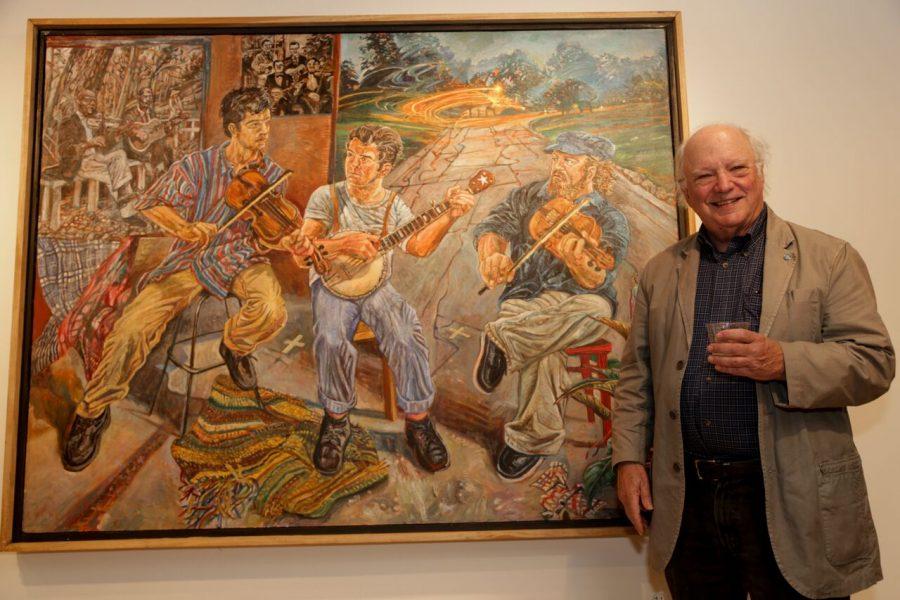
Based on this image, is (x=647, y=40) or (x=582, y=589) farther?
(x=647, y=40)

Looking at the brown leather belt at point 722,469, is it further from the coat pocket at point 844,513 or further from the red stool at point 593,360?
the red stool at point 593,360

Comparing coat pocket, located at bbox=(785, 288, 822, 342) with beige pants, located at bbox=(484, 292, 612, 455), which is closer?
coat pocket, located at bbox=(785, 288, 822, 342)

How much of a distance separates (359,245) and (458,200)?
358mm

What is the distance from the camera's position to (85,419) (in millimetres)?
1987

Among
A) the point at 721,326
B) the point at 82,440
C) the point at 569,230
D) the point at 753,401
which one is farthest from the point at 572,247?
the point at 82,440

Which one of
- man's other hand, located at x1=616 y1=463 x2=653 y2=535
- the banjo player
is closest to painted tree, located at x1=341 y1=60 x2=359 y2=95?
the banjo player

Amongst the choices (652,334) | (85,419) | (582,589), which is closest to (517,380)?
(652,334)

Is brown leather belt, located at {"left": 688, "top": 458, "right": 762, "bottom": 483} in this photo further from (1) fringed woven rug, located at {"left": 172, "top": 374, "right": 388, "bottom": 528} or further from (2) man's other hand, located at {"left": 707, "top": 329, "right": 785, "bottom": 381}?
(1) fringed woven rug, located at {"left": 172, "top": 374, "right": 388, "bottom": 528}

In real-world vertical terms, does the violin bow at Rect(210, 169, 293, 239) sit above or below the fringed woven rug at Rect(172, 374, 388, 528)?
above

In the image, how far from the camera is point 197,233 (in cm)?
206

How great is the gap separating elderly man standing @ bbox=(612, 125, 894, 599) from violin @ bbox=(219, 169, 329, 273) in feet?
3.85

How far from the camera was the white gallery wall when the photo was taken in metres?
1.99

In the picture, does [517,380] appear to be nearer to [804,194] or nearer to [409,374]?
[409,374]

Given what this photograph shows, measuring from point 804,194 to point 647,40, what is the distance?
745 mm
